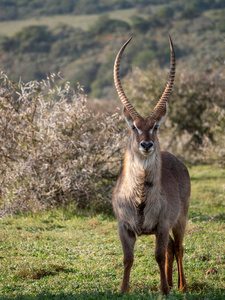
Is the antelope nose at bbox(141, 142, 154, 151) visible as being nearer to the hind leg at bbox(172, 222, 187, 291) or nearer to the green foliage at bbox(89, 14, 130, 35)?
the hind leg at bbox(172, 222, 187, 291)

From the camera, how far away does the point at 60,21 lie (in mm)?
57156

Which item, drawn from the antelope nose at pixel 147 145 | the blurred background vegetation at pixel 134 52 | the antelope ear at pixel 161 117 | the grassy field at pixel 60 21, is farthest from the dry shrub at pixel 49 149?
the grassy field at pixel 60 21

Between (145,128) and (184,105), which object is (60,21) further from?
(145,128)

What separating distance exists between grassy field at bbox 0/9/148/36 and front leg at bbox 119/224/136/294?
156 ft

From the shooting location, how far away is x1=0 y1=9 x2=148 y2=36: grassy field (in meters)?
53.0

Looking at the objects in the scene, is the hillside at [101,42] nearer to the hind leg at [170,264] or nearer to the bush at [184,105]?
the bush at [184,105]

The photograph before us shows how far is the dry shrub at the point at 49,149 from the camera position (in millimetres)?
9828

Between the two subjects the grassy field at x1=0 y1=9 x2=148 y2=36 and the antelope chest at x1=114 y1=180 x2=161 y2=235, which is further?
the grassy field at x1=0 y1=9 x2=148 y2=36

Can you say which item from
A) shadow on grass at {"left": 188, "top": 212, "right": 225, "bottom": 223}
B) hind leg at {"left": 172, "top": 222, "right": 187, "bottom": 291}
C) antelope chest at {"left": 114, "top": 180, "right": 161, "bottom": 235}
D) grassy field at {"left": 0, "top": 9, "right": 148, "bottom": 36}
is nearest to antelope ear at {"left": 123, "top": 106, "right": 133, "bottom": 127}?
antelope chest at {"left": 114, "top": 180, "right": 161, "bottom": 235}

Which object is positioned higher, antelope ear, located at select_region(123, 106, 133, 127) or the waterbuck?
antelope ear, located at select_region(123, 106, 133, 127)

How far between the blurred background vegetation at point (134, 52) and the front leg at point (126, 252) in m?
11.4

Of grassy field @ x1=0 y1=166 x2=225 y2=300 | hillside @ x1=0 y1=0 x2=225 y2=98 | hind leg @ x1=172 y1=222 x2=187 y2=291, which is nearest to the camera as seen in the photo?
grassy field @ x1=0 y1=166 x2=225 y2=300

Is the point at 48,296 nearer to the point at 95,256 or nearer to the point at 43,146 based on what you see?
the point at 95,256

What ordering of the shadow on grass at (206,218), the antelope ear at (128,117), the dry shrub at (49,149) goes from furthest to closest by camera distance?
1. the dry shrub at (49,149)
2. the shadow on grass at (206,218)
3. the antelope ear at (128,117)
